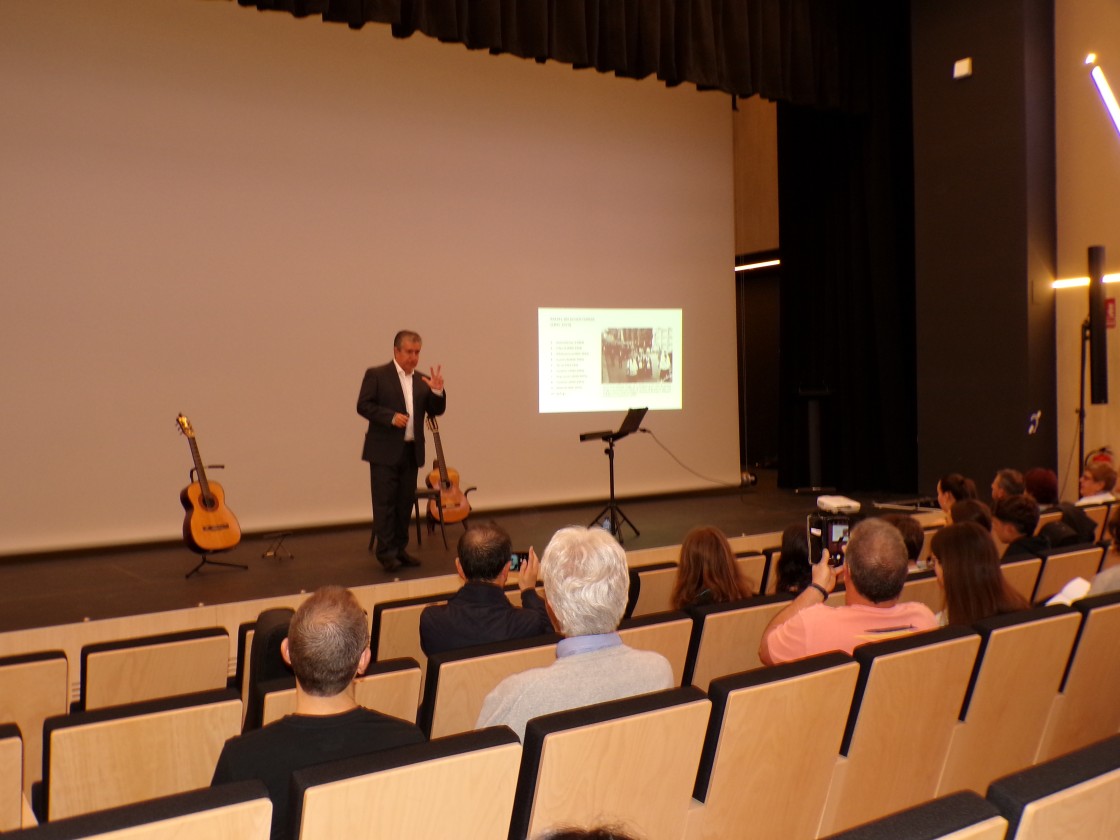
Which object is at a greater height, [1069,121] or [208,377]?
[1069,121]

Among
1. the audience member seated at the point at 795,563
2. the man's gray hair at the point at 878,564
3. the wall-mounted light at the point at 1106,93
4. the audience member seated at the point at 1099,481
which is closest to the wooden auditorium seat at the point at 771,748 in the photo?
the man's gray hair at the point at 878,564

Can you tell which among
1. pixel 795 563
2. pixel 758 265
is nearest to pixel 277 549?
pixel 795 563

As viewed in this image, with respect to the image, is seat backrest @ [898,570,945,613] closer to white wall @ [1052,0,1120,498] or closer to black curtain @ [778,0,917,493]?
white wall @ [1052,0,1120,498]

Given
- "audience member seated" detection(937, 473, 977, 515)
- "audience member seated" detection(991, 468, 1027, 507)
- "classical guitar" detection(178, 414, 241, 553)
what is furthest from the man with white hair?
"classical guitar" detection(178, 414, 241, 553)

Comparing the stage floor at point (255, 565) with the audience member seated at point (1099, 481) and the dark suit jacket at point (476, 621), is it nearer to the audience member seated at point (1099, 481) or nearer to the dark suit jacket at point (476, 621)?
the audience member seated at point (1099, 481)

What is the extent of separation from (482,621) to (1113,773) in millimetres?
1645

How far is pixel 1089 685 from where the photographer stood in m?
2.57

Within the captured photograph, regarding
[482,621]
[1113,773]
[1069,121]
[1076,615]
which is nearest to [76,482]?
[482,621]

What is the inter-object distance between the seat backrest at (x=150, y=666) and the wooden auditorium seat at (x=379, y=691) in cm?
65

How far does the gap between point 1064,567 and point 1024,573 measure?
298 millimetres

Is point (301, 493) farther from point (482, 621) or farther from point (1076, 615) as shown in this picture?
point (1076, 615)

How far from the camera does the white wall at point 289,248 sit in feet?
20.7

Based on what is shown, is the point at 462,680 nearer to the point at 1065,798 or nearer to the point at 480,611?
the point at 480,611

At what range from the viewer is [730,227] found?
367 inches
